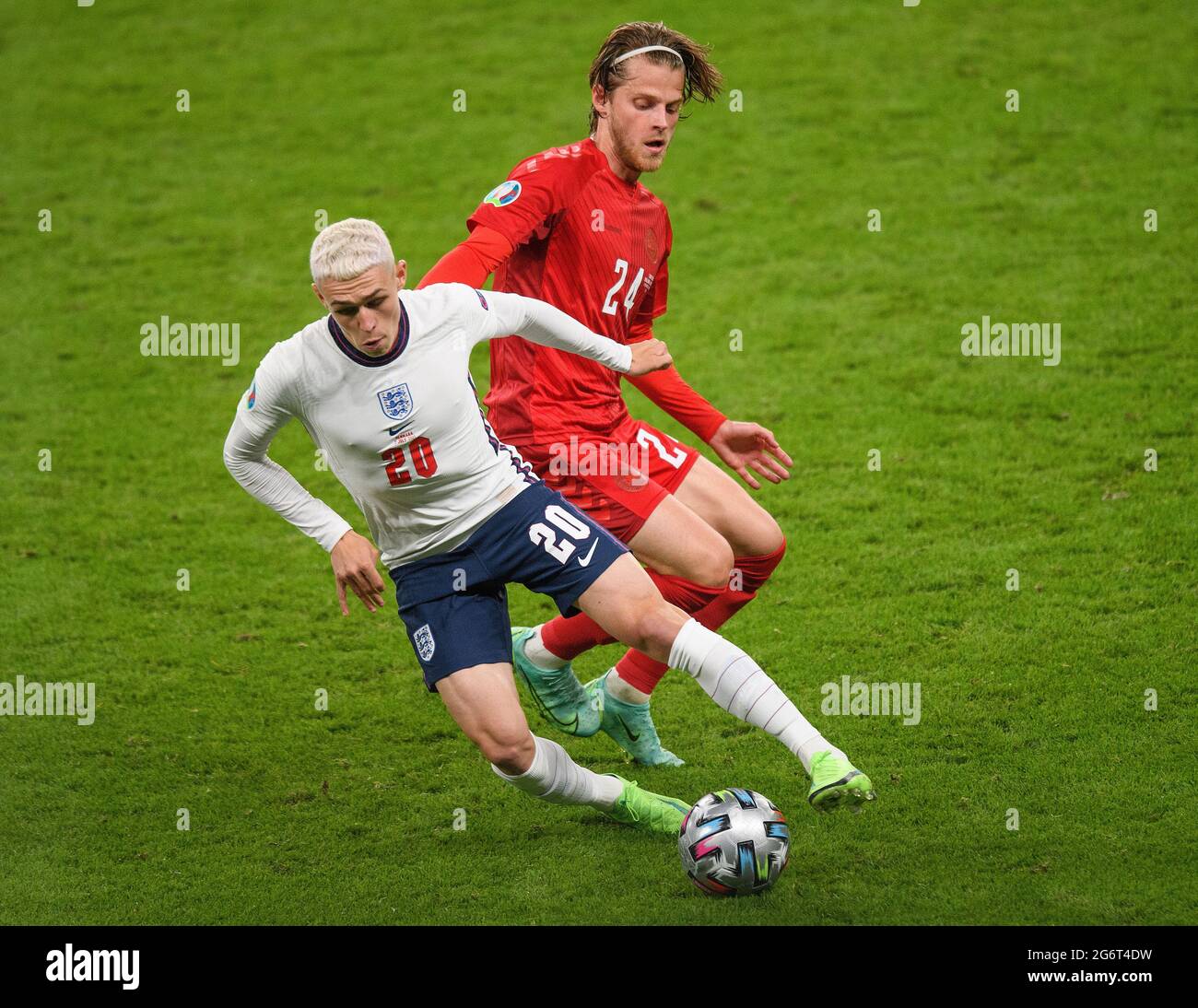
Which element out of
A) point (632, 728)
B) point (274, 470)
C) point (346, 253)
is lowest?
point (632, 728)

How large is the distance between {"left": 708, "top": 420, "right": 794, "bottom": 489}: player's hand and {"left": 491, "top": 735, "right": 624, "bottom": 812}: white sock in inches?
51.1

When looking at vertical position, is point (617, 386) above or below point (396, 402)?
above

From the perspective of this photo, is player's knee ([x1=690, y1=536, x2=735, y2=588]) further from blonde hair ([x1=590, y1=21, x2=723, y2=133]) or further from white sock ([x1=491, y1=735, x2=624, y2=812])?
blonde hair ([x1=590, y1=21, x2=723, y2=133])

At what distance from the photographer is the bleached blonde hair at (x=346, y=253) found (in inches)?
171

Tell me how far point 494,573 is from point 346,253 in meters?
1.20

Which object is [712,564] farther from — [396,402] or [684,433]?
[684,433]

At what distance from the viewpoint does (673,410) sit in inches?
226

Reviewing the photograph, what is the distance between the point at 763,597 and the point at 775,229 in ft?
16.6

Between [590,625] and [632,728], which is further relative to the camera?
[632,728]

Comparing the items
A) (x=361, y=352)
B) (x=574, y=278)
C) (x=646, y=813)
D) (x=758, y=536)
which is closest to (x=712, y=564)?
(x=758, y=536)

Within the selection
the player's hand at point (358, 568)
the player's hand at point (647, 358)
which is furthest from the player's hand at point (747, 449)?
the player's hand at point (358, 568)

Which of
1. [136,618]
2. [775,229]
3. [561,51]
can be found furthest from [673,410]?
[561,51]

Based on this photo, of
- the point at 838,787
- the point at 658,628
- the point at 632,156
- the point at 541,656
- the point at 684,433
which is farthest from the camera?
the point at 684,433

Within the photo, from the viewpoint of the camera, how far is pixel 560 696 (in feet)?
19.1
